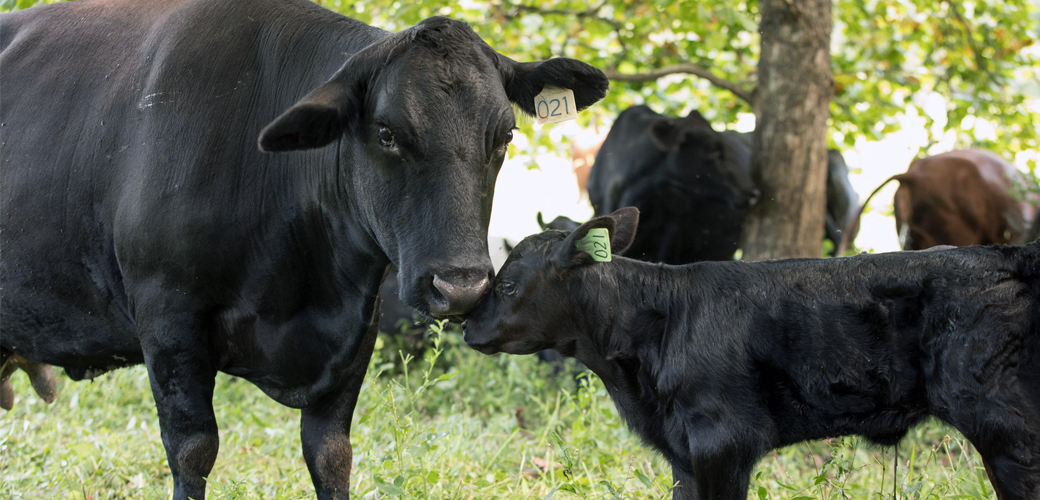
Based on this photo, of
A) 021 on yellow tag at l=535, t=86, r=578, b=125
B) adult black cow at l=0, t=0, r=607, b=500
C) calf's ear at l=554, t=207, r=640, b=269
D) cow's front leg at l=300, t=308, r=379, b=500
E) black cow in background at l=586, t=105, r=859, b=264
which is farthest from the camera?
black cow in background at l=586, t=105, r=859, b=264

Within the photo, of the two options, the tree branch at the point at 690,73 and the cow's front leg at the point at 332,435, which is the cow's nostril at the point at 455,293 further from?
the tree branch at the point at 690,73

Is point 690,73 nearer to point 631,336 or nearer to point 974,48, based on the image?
point 974,48

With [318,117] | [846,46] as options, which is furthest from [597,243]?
[846,46]

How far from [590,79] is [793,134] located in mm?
3200

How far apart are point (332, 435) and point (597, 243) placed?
1337 mm

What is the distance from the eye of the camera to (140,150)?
307 cm

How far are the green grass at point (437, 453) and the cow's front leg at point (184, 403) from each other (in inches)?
4.5

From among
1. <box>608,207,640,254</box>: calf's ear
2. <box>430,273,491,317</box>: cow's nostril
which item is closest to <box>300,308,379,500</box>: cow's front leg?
<box>430,273,491,317</box>: cow's nostril

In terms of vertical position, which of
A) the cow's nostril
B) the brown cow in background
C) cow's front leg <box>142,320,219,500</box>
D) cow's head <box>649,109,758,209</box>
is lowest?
the brown cow in background

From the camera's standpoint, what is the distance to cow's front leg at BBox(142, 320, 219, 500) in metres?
3.02

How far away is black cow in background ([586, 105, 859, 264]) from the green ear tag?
346cm

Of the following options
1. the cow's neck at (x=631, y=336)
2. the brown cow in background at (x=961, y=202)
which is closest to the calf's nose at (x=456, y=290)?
the cow's neck at (x=631, y=336)

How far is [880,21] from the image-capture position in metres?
8.26

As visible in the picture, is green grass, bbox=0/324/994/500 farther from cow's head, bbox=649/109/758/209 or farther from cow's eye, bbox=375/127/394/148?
cow's head, bbox=649/109/758/209
